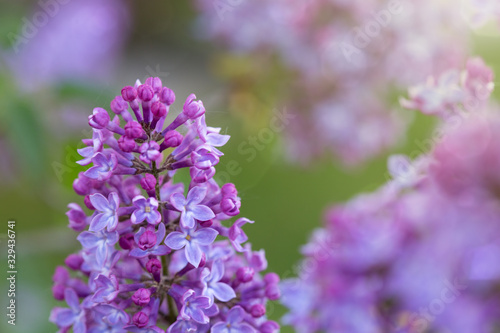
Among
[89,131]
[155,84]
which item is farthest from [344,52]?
[155,84]

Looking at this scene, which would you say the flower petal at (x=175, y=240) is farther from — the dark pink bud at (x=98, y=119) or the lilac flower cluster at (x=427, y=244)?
the lilac flower cluster at (x=427, y=244)

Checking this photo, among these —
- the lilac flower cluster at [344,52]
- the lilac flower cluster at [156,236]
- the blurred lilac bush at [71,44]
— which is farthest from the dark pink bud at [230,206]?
the blurred lilac bush at [71,44]

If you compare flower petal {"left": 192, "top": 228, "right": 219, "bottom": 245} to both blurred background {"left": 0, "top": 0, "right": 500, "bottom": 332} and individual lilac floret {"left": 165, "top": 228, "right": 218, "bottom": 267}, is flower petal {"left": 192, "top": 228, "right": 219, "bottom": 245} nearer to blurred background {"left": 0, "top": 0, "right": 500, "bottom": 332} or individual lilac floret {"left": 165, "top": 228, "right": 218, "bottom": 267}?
individual lilac floret {"left": 165, "top": 228, "right": 218, "bottom": 267}

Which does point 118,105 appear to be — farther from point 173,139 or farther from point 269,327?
point 269,327

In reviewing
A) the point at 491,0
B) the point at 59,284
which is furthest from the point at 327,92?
the point at 59,284

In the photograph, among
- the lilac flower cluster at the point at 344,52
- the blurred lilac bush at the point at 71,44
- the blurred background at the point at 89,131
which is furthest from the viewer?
the blurred lilac bush at the point at 71,44

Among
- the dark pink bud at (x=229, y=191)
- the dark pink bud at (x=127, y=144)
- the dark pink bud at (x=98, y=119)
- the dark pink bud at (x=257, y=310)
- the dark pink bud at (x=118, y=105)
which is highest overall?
the dark pink bud at (x=118, y=105)
